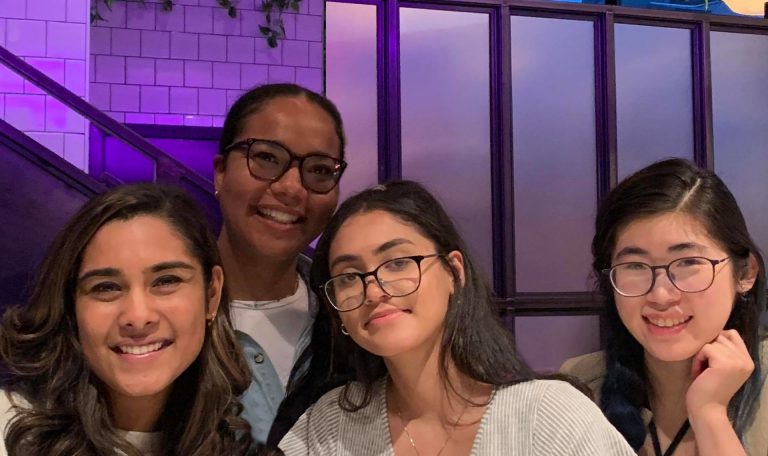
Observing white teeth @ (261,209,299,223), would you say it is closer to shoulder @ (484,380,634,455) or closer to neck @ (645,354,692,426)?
shoulder @ (484,380,634,455)

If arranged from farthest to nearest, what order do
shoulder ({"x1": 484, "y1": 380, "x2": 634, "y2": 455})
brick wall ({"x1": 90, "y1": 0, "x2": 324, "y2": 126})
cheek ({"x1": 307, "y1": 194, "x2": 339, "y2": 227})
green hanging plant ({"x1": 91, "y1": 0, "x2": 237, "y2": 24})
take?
brick wall ({"x1": 90, "y1": 0, "x2": 324, "y2": 126})
green hanging plant ({"x1": 91, "y1": 0, "x2": 237, "y2": 24})
cheek ({"x1": 307, "y1": 194, "x2": 339, "y2": 227})
shoulder ({"x1": 484, "y1": 380, "x2": 634, "y2": 455})

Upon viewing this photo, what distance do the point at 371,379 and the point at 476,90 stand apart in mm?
3956

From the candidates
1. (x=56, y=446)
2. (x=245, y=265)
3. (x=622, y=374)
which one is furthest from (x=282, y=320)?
(x=622, y=374)

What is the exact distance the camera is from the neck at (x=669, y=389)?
2127 millimetres

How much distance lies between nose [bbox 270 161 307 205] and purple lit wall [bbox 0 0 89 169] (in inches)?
104

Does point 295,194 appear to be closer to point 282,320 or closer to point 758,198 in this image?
point 282,320

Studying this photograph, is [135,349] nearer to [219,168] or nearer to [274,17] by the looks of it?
[219,168]

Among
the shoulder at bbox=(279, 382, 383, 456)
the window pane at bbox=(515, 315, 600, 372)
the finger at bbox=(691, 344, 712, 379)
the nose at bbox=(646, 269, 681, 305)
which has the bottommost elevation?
the window pane at bbox=(515, 315, 600, 372)

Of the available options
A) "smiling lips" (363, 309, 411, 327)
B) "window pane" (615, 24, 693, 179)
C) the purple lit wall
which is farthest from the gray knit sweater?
"window pane" (615, 24, 693, 179)

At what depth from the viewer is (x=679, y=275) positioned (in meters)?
1.96

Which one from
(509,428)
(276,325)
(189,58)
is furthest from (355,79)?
(509,428)

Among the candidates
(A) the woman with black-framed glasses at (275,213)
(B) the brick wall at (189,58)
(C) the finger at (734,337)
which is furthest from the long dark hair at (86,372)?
(B) the brick wall at (189,58)

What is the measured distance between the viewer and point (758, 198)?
6266mm

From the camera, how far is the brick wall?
5.11 metres
